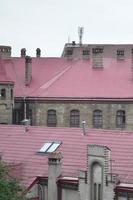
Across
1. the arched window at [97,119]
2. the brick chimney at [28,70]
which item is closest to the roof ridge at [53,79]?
the brick chimney at [28,70]

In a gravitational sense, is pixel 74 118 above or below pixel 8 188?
above

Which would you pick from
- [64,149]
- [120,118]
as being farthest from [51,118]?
[64,149]

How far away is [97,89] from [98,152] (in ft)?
85.5

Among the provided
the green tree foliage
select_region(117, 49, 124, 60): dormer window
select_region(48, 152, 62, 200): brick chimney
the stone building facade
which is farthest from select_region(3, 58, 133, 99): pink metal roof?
the green tree foliage

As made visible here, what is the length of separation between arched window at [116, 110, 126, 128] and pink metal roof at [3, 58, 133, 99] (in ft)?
5.56

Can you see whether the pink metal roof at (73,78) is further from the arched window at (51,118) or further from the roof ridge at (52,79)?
the arched window at (51,118)

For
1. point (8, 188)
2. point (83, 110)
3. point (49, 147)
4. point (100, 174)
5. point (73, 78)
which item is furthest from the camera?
point (73, 78)

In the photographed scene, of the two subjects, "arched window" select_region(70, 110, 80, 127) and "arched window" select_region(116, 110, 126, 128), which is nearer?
"arched window" select_region(116, 110, 126, 128)

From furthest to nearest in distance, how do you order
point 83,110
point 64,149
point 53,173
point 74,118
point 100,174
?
point 74,118 < point 83,110 < point 64,149 < point 53,173 < point 100,174

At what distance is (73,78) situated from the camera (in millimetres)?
58969

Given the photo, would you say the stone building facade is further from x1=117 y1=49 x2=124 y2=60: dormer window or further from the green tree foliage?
the green tree foliage

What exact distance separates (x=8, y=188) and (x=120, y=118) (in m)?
30.5

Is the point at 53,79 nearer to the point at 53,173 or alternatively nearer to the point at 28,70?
the point at 28,70

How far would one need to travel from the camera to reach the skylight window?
35969 mm
